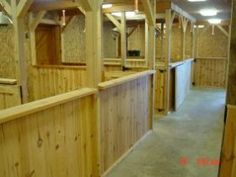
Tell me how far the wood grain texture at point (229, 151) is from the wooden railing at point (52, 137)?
51.5 inches

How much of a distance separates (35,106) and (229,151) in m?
1.35

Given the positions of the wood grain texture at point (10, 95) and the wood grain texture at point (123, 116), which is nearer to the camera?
the wood grain texture at point (123, 116)

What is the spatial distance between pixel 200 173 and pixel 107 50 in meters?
9.39

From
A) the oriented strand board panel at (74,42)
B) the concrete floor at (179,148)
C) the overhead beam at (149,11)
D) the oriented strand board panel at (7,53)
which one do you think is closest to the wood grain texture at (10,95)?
the concrete floor at (179,148)

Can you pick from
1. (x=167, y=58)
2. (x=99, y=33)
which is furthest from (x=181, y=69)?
(x=99, y=33)

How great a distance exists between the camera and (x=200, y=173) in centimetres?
317

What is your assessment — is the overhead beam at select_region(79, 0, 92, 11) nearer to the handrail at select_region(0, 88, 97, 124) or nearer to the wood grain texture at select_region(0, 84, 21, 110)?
the handrail at select_region(0, 88, 97, 124)

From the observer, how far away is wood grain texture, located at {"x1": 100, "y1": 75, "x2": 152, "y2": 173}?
10.2ft

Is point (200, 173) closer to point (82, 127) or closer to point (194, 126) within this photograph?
point (82, 127)

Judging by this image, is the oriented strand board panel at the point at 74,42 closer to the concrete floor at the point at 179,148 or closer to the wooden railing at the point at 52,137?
the concrete floor at the point at 179,148

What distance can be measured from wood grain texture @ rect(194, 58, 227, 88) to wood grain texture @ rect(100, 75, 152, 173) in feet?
20.5

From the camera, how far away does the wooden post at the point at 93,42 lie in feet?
8.65

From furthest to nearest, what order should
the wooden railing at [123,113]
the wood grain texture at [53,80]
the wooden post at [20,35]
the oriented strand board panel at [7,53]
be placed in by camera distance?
the oriented strand board panel at [7,53] → the wood grain texture at [53,80] → the wooden post at [20,35] → the wooden railing at [123,113]

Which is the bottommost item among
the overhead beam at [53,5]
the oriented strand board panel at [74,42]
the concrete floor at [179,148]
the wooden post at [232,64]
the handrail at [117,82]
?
the concrete floor at [179,148]
